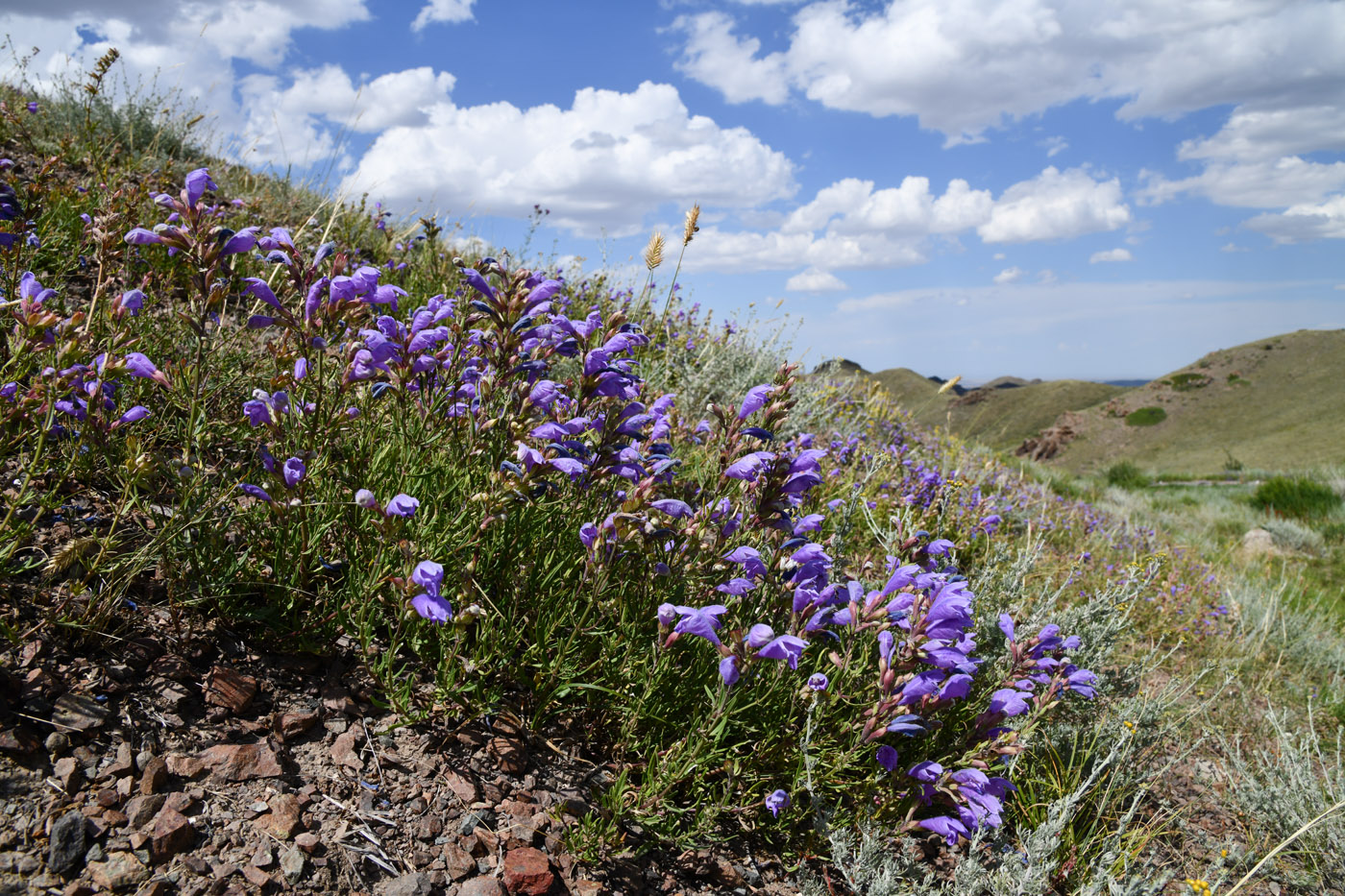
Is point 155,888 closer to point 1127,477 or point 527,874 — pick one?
point 527,874

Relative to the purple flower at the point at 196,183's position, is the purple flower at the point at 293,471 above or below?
below

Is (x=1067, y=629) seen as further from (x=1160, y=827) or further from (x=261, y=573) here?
(x=261, y=573)

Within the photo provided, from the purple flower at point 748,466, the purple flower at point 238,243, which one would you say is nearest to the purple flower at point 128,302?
the purple flower at point 238,243

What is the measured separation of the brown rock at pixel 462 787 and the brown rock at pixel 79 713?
3.58ft

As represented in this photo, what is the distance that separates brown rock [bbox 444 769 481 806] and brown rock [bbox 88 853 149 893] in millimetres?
854

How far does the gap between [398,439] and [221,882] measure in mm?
1683

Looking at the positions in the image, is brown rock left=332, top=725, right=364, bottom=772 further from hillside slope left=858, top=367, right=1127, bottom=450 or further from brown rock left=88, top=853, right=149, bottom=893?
hillside slope left=858, top=367, right=1127, bottom=450

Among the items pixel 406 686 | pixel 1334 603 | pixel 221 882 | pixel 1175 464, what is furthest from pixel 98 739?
pixel 1175 464

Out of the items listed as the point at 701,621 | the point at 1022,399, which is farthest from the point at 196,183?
the point at 1022,399

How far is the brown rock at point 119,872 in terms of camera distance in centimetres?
179

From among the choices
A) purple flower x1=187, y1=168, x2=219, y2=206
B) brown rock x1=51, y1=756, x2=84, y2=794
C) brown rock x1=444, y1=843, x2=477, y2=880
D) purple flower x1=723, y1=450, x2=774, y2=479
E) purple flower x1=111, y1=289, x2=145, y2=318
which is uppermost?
purple flower x1=187, y1=168, x2=219, y2=206

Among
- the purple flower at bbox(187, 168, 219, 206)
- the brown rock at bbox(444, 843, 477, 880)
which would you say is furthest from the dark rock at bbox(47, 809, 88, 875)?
the purple flower at bbox(187, 168, 219, 206)

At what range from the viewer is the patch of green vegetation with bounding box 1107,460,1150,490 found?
58.9 ft

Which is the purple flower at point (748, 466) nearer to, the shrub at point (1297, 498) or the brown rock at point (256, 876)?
the brown rock at point (256, 876)
